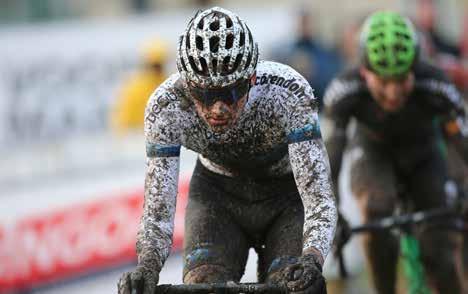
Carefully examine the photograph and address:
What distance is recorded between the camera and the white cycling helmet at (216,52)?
244 inches

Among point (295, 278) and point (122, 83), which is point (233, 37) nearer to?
point (295, 278)

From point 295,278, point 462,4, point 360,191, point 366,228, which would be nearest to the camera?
point 295,278

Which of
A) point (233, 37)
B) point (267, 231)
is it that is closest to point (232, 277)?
point (267, 231)

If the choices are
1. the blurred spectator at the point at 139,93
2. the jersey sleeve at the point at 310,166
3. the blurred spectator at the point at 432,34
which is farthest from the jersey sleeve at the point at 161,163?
the blurred spectator at the point at 432,34

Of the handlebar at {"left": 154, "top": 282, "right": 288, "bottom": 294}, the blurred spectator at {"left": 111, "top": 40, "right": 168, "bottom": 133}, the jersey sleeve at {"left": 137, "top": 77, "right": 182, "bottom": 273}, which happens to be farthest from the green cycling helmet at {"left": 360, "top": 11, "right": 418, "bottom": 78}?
the blurred spectator at {"left": 111, "top": 40, "right": 168, "bottom": 133}

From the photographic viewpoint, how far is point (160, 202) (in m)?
6.52

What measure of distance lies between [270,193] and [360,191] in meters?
2.50

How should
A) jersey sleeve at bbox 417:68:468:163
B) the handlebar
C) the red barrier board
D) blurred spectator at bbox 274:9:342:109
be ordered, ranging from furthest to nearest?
blurred spectator at bbox 274:9:342:109 → the red barrier board → jersey sleeve at bbox 417:68:468:163 → the handlebar

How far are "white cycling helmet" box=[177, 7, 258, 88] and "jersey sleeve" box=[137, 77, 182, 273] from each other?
1.01ft

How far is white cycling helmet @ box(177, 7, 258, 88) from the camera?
20.4ft

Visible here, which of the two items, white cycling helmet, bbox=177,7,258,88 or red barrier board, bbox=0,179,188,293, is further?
red barrier board, bbox=0,179,188,293

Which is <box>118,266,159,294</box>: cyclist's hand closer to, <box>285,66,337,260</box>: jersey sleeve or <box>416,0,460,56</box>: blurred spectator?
<box>285,66,337,260</box>: jersey sleeve

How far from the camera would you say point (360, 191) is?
9.41 metres

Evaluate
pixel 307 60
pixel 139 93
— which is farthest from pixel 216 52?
pixel 307 60
